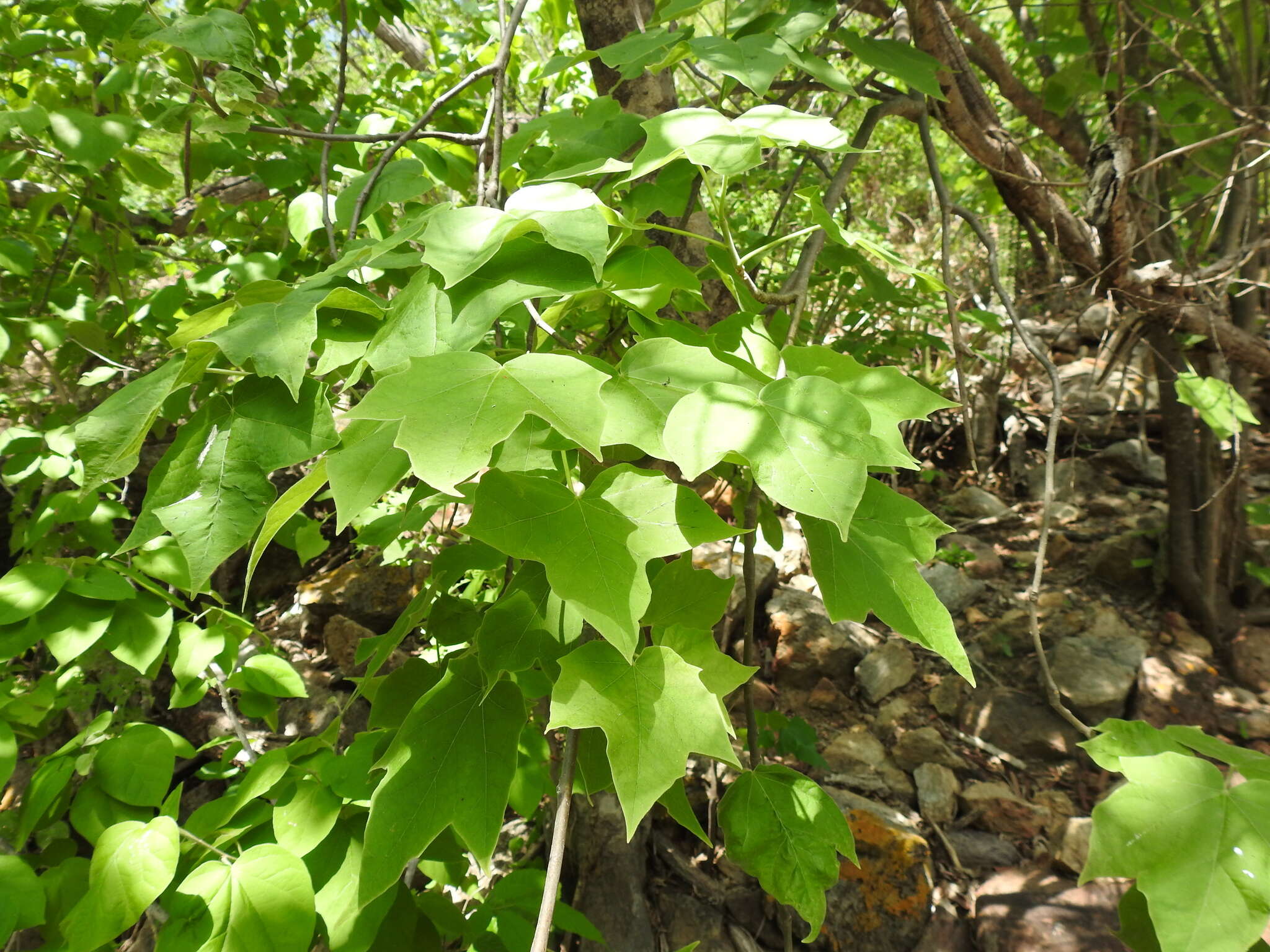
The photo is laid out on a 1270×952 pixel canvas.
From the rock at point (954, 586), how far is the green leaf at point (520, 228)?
120 inches

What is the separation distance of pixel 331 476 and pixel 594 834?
1558 mm

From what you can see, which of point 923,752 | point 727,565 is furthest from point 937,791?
point 727,565

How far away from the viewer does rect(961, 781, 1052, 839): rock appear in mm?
2162

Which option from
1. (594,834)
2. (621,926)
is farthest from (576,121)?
(621,926)

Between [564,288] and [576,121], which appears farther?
[576,121]

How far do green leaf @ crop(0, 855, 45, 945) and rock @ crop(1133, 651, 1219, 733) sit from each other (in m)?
3.02

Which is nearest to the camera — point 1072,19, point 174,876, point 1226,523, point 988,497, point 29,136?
point 174,876

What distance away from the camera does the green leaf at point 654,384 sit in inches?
22.7

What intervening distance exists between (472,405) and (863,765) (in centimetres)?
231

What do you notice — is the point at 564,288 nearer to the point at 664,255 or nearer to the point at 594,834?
the point at 664,255

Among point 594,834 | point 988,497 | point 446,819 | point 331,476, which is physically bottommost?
point 988,497

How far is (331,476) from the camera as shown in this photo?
1.75ft

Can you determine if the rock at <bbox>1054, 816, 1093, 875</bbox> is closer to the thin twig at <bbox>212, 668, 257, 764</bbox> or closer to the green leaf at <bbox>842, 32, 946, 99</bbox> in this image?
the green leaf at <bbox>842, 32, 946, 99</bbox>

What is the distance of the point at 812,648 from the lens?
279cm
